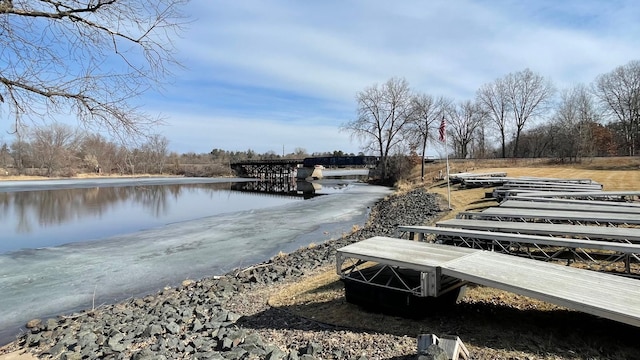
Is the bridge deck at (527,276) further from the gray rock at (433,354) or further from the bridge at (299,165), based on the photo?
the bridge at (299,165)

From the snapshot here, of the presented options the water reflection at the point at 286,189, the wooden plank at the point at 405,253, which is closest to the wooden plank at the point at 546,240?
the wooden plank at the point at 405,253

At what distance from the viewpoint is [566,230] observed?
7.55 m

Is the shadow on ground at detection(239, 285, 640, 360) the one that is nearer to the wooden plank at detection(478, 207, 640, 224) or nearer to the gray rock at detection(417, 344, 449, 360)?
the gray rock at detection(417, 344, 449, 360)

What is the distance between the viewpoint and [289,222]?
2050cm

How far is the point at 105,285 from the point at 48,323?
277 centimetres

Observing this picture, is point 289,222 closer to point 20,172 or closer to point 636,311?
point 636,311

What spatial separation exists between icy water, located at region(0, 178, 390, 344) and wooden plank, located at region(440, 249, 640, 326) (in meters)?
7.78

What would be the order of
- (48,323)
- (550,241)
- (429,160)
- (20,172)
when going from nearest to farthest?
1. (550,241)
2. (48,323)
3. (429,160)
4. (20,172)

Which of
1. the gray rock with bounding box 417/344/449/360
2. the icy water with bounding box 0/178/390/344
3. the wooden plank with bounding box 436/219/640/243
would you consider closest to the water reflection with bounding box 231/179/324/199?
the icy water with bounding box 0/178/390/344

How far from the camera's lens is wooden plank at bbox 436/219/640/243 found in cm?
673

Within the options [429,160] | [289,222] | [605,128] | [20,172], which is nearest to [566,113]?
[605,128]

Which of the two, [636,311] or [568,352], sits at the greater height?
[636,311]

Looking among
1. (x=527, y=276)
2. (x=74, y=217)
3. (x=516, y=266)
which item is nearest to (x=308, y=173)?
(x=74, y=217)

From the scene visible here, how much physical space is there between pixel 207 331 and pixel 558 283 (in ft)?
16.3
